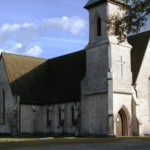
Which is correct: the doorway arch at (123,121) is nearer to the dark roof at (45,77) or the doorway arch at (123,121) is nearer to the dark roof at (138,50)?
the dark roof at (138,50)

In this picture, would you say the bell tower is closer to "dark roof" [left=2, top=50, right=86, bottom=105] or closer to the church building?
the church building

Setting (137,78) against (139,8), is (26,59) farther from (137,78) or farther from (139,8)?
(139,8)

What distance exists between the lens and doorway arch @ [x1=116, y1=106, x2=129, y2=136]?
3766 cm

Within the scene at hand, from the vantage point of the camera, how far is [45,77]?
51156 millimetres

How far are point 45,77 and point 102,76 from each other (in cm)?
1549

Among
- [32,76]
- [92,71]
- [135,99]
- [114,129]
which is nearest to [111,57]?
[92,71]

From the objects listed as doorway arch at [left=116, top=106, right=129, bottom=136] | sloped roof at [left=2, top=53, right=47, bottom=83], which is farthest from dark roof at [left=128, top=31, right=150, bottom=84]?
sloped roof at [left=2, top=53, right=47, bottom=83]

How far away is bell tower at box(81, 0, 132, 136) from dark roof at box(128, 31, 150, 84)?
1.73 meters

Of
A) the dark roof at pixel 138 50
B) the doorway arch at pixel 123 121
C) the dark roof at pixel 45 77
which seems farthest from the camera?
the dark roof at pixel 45 77

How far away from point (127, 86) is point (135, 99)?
70.9 inches

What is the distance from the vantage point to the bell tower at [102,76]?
36.6 meters

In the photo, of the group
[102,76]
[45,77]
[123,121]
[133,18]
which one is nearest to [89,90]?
[102,76]

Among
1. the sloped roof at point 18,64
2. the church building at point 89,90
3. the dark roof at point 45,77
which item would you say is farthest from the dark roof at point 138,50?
the sloped roof at point 18,64

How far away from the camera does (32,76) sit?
1962 inches
